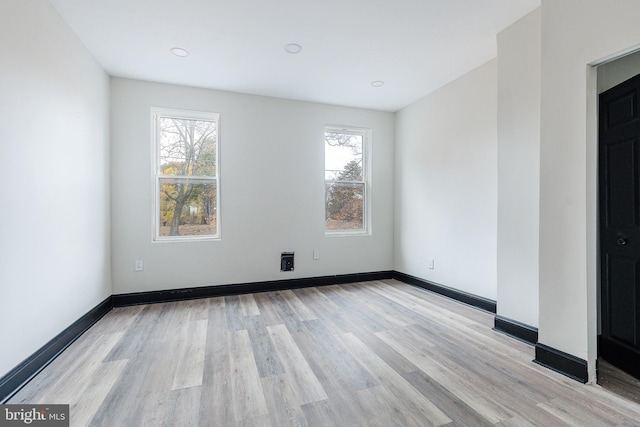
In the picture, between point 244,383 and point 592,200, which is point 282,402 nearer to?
point 244,383

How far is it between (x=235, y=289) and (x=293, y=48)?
2914 millimetres

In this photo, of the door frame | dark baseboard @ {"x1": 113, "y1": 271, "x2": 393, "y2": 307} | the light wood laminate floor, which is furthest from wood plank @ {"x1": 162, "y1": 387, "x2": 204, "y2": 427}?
the door frame

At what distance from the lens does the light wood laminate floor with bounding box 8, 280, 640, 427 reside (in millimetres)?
1502

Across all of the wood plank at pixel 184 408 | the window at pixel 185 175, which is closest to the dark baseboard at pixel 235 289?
the window at pixel 185 175

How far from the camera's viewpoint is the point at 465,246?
130 inches

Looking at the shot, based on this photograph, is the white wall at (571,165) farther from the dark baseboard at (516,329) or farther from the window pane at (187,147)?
the window pane at (187,147)

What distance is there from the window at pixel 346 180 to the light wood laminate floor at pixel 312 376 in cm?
167

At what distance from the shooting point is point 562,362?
1864 millimetres

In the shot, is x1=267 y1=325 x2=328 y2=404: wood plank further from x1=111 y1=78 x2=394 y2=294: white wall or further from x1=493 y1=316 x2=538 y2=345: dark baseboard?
x1=493 y1=316 x2=538 y2=345: dark baseboard

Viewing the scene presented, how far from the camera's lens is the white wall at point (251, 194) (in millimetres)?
3344

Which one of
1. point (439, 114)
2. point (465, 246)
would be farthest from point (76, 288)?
point (439, 114)

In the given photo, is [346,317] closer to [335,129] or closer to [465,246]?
[465,246]

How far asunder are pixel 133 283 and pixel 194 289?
2.22 feet

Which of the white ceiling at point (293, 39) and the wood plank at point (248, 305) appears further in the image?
the wood plank at point (248, 305)
